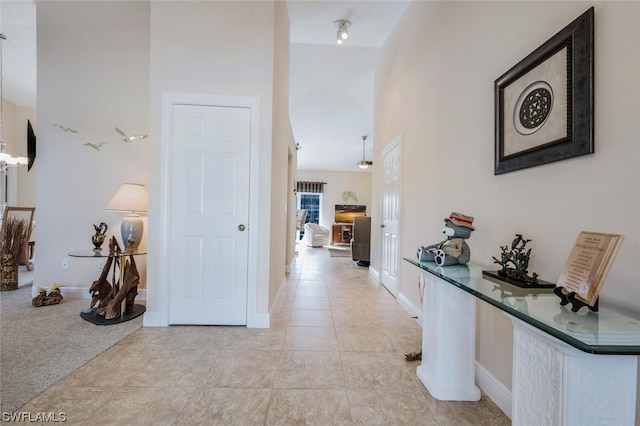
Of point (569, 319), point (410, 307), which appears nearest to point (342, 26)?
point (410, 307)

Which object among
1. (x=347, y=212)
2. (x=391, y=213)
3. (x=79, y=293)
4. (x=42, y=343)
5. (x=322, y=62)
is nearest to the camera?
(x=42, y=343)

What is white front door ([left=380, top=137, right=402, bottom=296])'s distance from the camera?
3402 mm

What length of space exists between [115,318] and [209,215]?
1316mm

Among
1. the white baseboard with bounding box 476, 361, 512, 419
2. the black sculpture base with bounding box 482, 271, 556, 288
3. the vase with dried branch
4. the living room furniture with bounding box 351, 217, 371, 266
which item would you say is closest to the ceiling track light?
the living room furniture with bounding box 351, 217, 371, 266

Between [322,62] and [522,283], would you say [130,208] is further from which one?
[322,62]

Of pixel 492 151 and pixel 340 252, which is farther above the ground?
pixel 492 151

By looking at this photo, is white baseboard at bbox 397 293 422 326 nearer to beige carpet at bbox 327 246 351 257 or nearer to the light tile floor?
the light tile floor

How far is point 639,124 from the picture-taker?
0.93 meters

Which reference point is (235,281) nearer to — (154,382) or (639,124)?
(154,382)

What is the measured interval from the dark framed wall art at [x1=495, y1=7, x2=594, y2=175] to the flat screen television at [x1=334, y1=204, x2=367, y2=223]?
856 centimetres

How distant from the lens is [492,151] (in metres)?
1.68

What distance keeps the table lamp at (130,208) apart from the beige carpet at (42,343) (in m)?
0.79

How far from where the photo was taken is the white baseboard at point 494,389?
1473 mm

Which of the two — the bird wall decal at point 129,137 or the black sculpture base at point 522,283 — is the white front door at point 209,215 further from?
the black sculpture base at point 522,283
